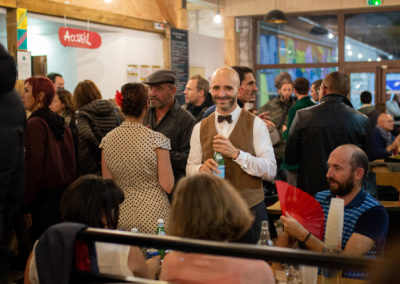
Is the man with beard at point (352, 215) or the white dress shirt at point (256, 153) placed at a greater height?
the white dress shirt at point (256, 153)

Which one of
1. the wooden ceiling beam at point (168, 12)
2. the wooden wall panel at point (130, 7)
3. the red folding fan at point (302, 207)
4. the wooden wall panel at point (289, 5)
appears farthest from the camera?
the wooden wall panel at point (289, 5)

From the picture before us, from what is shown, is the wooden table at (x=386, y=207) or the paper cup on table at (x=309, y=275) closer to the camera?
the paper cup on table at (x=309, y=275)

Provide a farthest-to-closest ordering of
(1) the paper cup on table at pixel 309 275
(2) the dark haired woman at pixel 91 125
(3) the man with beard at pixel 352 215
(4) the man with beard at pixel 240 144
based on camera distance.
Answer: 1. (2) the dark haired woman at pixel 91 125
2. (4) the man with beard at pixel 240 144
3. (3) the man with beard at pixel 352 215
4. (1) the paper cup on table at pixel 309 275

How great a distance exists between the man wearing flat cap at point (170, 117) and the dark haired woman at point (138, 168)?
61cm

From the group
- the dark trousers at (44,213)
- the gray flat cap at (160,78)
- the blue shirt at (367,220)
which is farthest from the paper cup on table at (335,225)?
the dark trousers at (44,213)

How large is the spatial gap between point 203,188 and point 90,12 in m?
6.83

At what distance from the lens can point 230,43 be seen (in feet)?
40.3

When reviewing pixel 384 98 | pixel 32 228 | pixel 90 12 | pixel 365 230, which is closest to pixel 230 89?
pixel 365 230

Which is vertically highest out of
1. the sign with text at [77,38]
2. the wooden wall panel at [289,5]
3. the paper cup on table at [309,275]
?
the wooden wall panel at [289,5]

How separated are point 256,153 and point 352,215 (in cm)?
71

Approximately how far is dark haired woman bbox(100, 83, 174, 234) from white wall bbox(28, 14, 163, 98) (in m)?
4.62

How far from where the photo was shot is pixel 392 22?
11.9 metres

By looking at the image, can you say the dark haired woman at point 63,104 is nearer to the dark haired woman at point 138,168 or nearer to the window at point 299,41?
the dark haired woman at point 138,168

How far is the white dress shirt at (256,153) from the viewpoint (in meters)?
3.37
